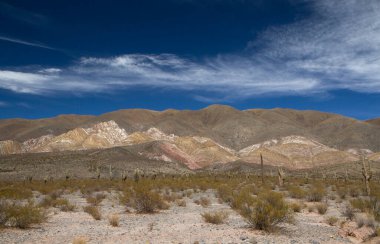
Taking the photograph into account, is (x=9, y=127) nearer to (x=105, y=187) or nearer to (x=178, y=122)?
(x=178, y=122)

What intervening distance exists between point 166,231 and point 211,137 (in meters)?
130

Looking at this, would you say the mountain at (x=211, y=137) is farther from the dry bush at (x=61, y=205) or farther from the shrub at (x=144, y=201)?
the shrub at (x=144, y=201)

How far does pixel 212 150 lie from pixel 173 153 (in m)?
13.3

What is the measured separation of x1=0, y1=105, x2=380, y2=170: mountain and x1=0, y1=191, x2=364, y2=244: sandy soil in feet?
271

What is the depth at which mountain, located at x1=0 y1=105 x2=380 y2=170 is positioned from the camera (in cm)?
11069

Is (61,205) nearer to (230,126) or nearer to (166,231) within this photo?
(166,231)

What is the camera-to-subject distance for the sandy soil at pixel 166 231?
12.9m

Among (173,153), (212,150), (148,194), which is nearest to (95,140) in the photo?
(173,153)

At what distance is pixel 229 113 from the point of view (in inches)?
7087

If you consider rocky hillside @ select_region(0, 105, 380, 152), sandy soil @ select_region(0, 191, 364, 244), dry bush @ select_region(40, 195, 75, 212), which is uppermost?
rocky hillside @ select_region(0, 105, 380, 152)

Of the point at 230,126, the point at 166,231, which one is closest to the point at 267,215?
the point at 166,231

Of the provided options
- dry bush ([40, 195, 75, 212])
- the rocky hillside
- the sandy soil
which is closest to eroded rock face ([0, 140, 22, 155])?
the rocky hillside

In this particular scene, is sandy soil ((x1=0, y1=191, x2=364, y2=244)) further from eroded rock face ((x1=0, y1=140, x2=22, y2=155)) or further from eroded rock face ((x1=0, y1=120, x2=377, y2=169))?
eroded rock face ((x1=0, y1=140, x2=22, y2=155))

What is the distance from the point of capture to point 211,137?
144 metres
